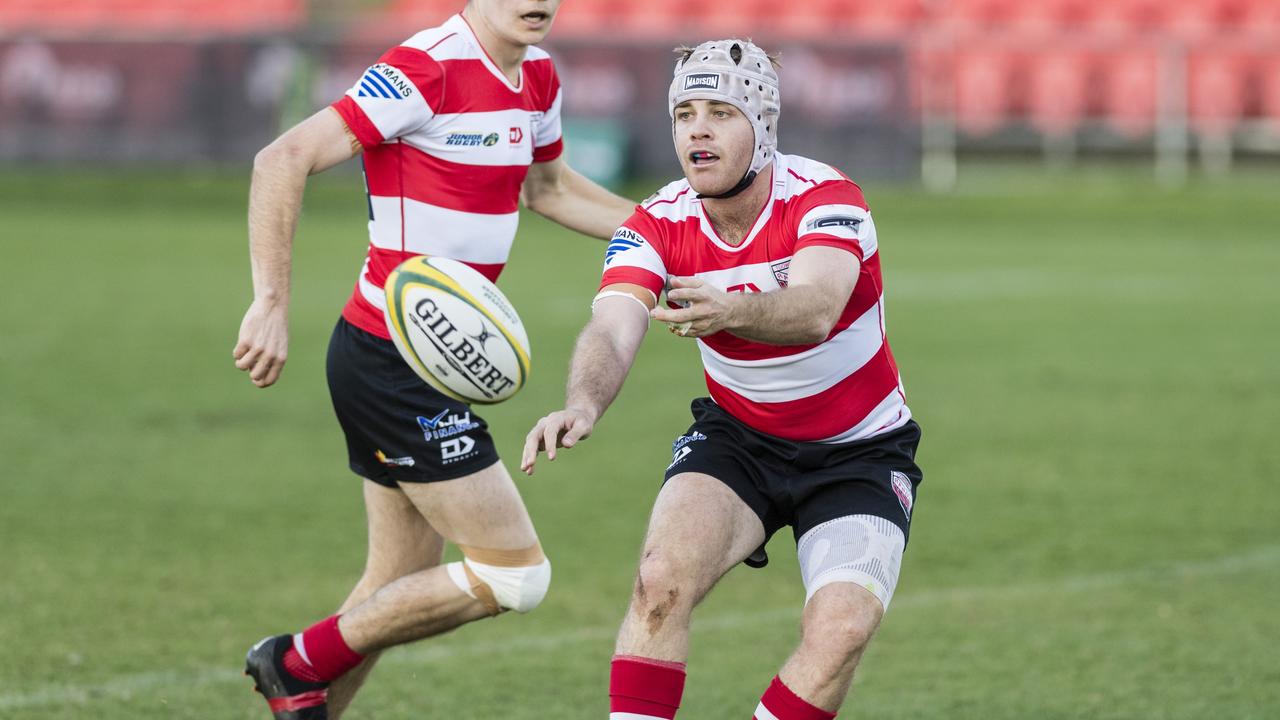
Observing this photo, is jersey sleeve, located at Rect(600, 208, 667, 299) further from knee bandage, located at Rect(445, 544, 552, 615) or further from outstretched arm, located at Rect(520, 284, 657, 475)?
knee bandage, located at Rect(445, 544, 552, 615)

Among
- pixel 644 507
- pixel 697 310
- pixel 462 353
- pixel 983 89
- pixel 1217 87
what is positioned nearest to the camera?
pixel 697 310

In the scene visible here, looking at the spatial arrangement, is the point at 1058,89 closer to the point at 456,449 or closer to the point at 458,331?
the point at 456,449

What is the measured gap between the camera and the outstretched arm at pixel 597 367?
14.7 ft

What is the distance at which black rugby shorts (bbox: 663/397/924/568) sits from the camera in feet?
17.0

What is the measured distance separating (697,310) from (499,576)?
1.65 m

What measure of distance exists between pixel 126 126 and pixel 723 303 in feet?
73.3

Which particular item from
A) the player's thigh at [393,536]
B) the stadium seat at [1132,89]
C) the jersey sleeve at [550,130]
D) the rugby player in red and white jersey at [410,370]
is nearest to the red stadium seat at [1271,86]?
the stadium seat at [1132,89]

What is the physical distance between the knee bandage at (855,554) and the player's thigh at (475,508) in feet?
3.51

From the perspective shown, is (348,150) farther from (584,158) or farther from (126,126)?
(126,126)

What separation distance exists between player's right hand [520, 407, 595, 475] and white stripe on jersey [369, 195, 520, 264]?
4.38ft

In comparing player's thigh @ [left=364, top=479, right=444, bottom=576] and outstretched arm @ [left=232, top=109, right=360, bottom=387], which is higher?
outstretched arm @ [left=232, top=109, right=360, bottom=387]

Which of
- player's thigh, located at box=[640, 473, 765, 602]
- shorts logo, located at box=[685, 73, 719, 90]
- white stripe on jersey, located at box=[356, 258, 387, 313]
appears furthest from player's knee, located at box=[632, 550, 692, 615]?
white stripe on jersey, located at box=[356, 258, 387, 313]

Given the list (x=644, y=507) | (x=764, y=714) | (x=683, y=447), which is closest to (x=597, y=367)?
(x=683, y=447)

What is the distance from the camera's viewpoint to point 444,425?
18.7 ft
